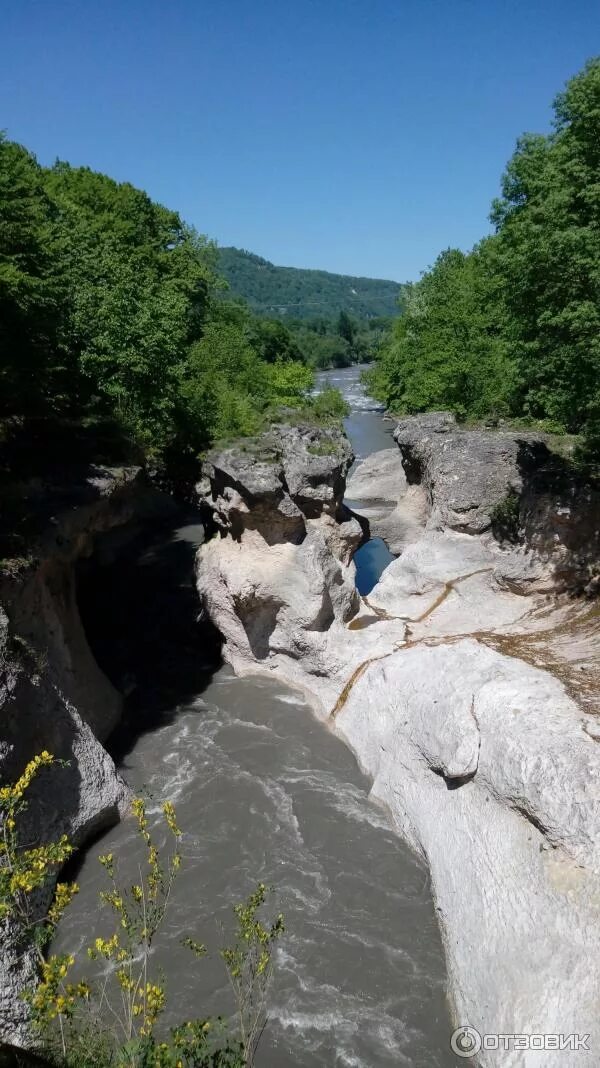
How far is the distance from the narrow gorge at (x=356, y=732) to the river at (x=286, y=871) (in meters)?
0.04

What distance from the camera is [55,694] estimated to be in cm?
1200

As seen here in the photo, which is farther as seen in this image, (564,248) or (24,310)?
(24,310)

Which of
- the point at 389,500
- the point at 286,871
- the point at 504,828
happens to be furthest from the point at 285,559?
the point at 389,500

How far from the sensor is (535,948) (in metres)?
8.23

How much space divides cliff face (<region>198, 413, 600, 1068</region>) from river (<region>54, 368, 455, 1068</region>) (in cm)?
56

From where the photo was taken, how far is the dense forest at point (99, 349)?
15250 mm

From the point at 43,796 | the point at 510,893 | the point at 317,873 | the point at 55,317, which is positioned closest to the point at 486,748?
the point at 510,893

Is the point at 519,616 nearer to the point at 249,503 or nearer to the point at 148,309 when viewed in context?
the point at 249,503

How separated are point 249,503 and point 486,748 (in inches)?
337

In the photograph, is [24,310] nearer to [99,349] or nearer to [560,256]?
[99,349]

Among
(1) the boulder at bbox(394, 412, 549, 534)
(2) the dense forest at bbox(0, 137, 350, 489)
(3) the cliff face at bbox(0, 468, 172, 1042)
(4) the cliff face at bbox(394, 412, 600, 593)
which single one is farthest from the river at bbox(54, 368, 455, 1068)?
(2) the dense forest at bbox(0, 137, 350, 489)

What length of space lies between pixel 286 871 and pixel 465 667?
15.0 ft

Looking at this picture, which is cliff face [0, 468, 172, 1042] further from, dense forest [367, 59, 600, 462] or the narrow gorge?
dense forest [367, 59, 600, 462]

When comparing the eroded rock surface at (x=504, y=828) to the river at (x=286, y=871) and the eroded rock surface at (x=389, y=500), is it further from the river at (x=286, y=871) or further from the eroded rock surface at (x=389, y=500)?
the eroded rock surface at (x=389, y=500)
